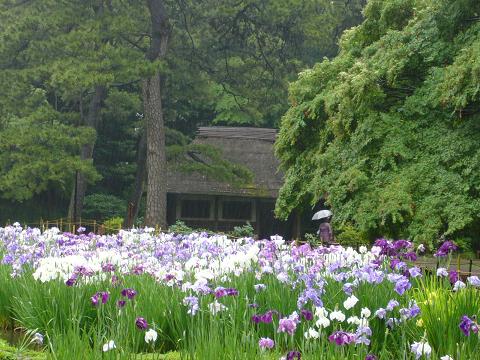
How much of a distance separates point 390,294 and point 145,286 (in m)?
2.30

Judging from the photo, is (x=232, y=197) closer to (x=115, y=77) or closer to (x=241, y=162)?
(x=241, y=162)

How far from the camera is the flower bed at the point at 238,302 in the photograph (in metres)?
5.02

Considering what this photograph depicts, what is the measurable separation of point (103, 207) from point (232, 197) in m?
5.19

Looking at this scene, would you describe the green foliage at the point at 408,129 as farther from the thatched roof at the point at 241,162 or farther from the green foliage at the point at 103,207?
the green foliage at the point at 103,207

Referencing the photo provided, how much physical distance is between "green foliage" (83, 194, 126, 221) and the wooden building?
2103 millimetres

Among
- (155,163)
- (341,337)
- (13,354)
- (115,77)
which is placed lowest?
(13,354)

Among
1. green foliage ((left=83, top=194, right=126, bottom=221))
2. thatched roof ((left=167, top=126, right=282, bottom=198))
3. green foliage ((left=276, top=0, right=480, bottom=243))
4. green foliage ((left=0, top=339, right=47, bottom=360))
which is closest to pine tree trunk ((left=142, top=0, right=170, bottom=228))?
thatched roof ((left=167, top=126, right=282, bottom=198))

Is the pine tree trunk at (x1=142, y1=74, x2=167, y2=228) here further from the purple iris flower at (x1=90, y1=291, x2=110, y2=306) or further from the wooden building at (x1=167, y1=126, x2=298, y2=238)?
the purple iris flower at (x1=90, y1=291, x2=110, y2=306)

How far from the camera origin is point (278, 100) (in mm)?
28281

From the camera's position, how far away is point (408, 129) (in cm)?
1278


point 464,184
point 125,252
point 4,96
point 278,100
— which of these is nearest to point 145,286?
point 125,252

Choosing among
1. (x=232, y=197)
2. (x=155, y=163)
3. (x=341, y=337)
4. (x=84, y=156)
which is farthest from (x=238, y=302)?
(x=232, y=197)

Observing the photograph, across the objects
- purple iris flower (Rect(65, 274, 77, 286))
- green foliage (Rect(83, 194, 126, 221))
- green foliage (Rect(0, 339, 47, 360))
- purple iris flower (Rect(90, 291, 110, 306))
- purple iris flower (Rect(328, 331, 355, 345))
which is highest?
green foliage (Rect(83, 194, 126, 221))

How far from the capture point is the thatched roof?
29.7 metres
